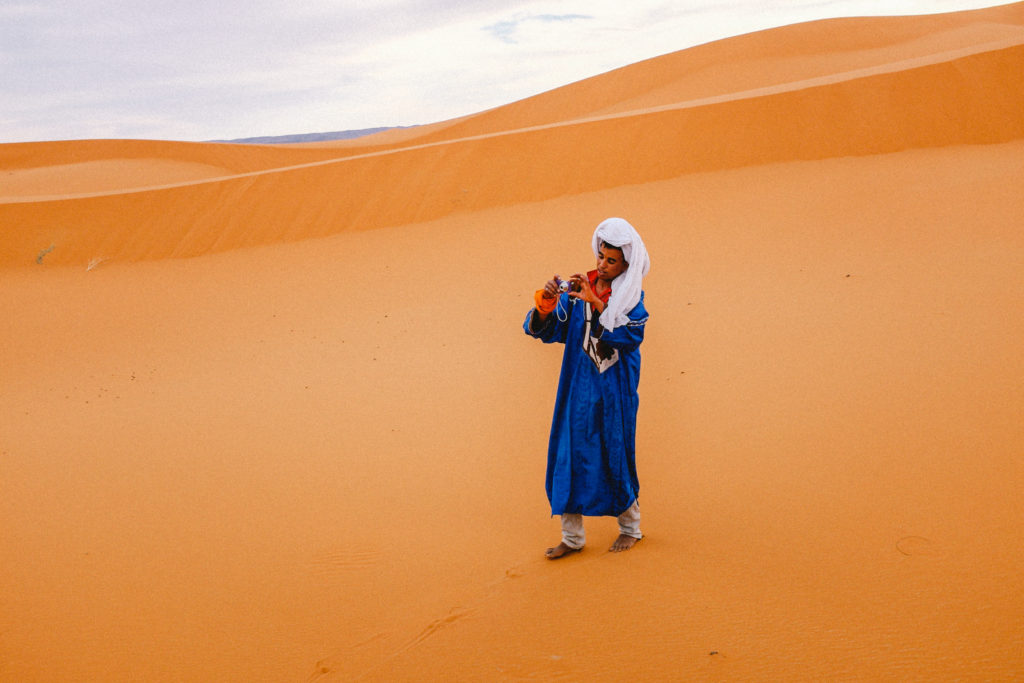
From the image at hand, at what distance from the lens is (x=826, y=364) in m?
5.57

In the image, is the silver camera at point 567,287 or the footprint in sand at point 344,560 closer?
the silver camera at point 567,287

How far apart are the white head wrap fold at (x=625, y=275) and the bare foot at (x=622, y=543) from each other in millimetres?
1046

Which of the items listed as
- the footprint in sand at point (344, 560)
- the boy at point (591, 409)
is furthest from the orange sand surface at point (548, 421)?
the boy at point (591, 409)

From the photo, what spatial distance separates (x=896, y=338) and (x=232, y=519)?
4929mm

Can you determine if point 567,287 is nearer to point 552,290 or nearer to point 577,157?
point 552,290

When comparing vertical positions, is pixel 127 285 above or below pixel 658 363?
above

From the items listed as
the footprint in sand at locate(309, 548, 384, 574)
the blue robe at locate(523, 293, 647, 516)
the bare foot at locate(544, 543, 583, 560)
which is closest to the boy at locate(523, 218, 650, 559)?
the blue robe at locate(523, 293, 647, 516)

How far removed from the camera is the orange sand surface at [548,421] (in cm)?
293

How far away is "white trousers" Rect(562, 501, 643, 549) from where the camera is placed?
3.48m

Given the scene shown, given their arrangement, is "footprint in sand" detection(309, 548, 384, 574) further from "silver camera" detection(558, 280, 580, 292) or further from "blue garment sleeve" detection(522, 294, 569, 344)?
"silver camera" detection(558, 280, 580, 292)

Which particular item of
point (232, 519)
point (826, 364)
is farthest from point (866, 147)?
point (232, 519)

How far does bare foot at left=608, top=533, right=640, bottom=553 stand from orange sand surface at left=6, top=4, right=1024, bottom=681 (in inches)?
2.5

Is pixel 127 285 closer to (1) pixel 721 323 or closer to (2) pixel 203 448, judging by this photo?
(2) pixel 203 448

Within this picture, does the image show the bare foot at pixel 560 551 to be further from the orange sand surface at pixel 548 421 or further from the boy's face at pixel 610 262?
the boy's face at pixel 610 262
